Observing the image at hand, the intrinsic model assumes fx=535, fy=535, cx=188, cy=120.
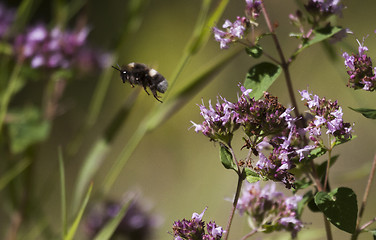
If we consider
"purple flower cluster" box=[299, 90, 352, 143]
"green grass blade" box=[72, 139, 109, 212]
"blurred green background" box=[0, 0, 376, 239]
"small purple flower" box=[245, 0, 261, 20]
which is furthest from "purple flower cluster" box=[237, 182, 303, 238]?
"blurred green background" box=[0, 0, 376, 239]

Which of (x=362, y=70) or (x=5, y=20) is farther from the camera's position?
(x=5, y=20)

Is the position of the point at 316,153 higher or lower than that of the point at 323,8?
lower

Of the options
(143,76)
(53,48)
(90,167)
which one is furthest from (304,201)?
(53,48)

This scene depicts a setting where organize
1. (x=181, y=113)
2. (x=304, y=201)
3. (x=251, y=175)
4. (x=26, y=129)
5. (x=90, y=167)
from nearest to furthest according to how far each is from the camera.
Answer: (x=251, y=175)
(x=304, y=201)
(x=90, y=167)
(x=26, y=129)
(x=181, y=113)

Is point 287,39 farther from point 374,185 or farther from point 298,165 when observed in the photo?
point 298,165

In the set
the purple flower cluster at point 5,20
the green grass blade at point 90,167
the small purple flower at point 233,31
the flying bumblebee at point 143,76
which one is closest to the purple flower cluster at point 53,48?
the purple flower cluster at point 5,20

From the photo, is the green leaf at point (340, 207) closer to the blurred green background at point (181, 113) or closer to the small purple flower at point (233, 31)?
the small purple flower at point (233, 31)

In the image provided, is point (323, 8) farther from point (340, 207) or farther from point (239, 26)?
point (340, 207)

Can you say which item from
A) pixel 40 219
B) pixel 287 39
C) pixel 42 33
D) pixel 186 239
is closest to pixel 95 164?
pixel 40 219
